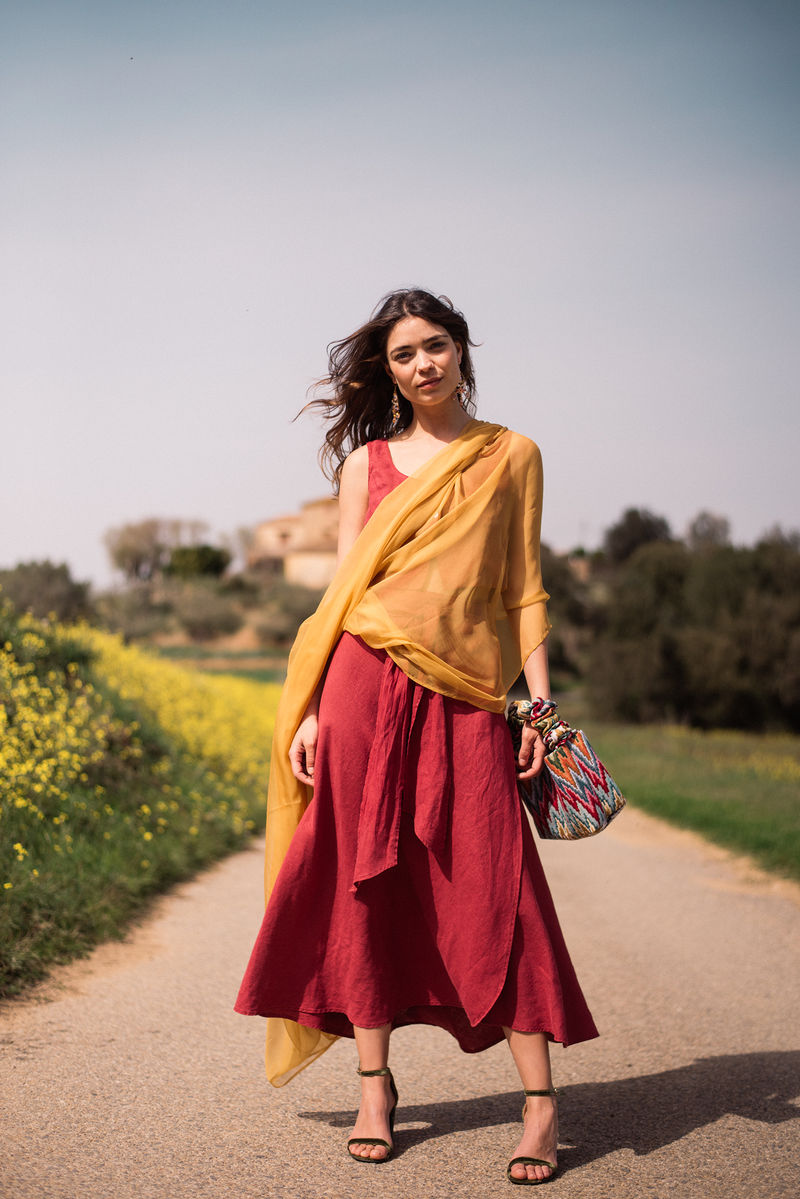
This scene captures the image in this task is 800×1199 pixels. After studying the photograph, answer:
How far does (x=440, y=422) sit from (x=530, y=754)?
940 mm

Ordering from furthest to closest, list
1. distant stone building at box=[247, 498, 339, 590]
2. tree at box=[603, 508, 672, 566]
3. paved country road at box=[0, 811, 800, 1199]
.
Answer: tree at box=[603, 508, 672, 566], distant stone building at box=[247, 498, 339, 590], paved country road at box=[0, 811, 800, 1199]

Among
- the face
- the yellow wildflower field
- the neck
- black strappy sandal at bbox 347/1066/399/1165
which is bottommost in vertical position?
black strappy sandal at bbox 347/1066/399/1165

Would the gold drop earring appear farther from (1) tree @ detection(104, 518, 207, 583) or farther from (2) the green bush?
(1) tree @ detection(104, 518, 207, 583)

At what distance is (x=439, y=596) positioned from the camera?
7.79 feet

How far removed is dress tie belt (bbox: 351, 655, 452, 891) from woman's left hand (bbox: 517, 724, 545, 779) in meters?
0.19

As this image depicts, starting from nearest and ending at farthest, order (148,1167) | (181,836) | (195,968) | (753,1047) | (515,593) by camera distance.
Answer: (148,1167) → (515,593) → (753,1047) → (195,968) → (181,836)

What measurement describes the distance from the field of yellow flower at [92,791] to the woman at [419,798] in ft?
5.05

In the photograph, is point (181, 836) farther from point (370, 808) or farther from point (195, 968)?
point (370, 808)

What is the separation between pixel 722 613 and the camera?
37.2 meters

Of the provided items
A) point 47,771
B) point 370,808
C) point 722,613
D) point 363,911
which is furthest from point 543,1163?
point 722,613

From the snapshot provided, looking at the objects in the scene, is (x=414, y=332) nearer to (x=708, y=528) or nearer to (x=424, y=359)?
(x=424, y=359)

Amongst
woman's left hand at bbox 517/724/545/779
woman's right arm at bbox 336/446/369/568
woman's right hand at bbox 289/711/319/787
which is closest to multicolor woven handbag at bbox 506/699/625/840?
woman's left hand at bbox 517/724/545/779

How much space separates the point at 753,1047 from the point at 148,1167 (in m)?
1.99

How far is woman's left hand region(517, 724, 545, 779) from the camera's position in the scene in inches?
94.0
